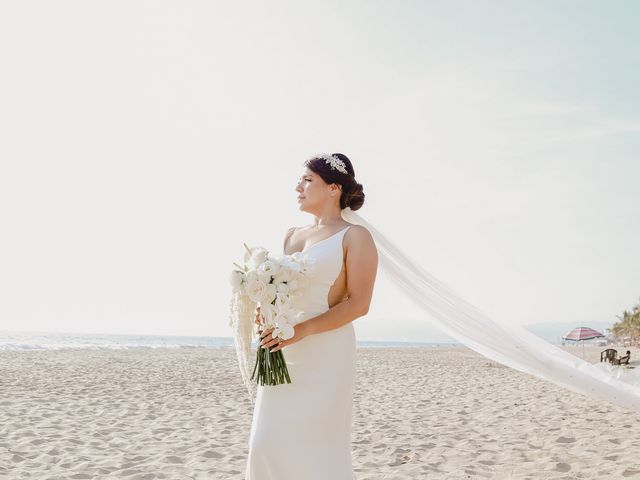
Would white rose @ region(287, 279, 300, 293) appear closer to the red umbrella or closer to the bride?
the bride

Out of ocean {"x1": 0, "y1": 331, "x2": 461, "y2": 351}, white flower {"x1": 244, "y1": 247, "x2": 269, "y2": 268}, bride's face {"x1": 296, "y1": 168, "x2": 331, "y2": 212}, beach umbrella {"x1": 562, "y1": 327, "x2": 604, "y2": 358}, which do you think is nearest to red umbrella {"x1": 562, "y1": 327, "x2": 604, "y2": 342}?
beach umbrella {"x1": 562, "y1": 327, "x2": 604, "y2": 358}

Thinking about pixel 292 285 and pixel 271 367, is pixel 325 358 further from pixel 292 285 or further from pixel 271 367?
pixel 292 285

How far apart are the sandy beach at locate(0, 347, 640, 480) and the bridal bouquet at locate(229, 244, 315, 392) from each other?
2.78 meters

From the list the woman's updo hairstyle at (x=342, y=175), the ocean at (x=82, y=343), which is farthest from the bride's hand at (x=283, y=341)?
the ocean at (x=82, y=343)

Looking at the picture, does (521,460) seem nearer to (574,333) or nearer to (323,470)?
Result: (323,470)

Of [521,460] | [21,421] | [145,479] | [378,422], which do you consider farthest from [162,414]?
[521,460]

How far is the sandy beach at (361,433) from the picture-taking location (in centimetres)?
589

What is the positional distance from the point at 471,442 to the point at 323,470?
15.1ft

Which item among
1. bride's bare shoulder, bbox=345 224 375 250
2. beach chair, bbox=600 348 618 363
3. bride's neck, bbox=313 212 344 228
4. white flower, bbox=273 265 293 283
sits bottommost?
beach chair, bbox=600 348 618 363

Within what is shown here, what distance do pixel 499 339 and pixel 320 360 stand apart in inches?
60.0

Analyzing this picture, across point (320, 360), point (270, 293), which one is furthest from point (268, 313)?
point (320, 360)

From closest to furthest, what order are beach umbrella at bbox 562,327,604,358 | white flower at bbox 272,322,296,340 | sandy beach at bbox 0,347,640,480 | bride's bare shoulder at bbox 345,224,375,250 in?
white flower at bbox 272,322,296,340
bride's bare shoulder at bbox 345,224,375,250
sandy beach at bbox 0,347,640,480
beach umbrella at bbox 562,327,604,358

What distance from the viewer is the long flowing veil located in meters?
4.11

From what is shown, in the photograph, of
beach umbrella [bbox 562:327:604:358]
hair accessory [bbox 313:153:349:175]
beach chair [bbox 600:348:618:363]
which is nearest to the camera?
hair accessory [bbox 313:153:349:175]
